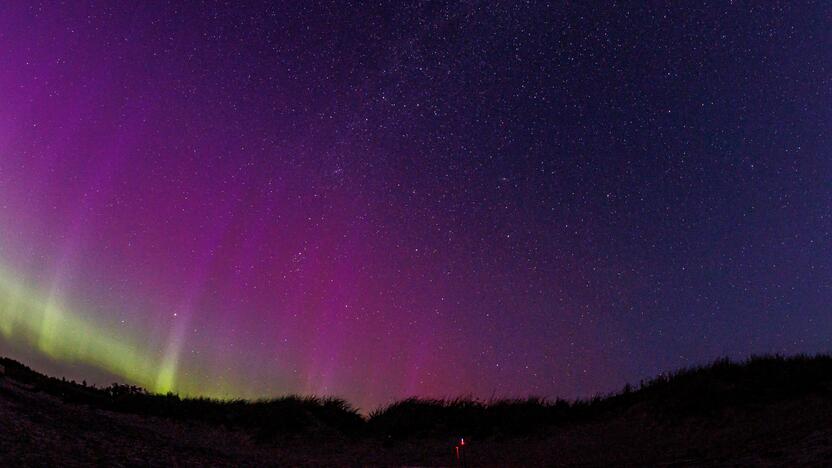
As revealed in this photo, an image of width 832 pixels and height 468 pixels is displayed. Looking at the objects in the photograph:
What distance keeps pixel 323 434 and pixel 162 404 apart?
234 inches

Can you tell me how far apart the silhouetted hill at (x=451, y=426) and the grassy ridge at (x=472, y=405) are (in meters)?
0.04

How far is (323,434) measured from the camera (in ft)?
55.0

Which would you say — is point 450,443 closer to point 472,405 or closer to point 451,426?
point 451,426

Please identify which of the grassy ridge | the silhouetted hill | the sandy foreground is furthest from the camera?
the grassy ridge

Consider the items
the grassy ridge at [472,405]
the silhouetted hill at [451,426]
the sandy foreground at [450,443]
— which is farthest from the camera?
the grassy ridge at [472,405]

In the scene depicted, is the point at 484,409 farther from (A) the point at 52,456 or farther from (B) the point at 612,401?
(A) the point at 52,456

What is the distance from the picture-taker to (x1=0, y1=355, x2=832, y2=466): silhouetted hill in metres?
→ 8.70

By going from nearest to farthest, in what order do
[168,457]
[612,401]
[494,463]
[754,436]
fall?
[168,457]
[754,436]
[494,463]
[612,401]

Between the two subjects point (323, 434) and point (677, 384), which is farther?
point (323, 434)

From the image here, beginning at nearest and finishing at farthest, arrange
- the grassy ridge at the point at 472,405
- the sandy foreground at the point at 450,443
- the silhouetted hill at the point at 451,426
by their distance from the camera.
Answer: the sandy foreground at the point at 450,443
the silhouetted hill at the point at 451,426
the grassy ridge at the point at 472,405

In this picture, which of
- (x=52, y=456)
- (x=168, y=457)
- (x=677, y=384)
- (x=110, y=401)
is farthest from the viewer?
(x=110, y=401)

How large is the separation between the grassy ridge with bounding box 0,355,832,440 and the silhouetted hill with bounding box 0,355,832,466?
4 cm

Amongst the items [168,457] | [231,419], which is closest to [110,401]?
[231,419]

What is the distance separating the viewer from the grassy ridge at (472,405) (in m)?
13.0
